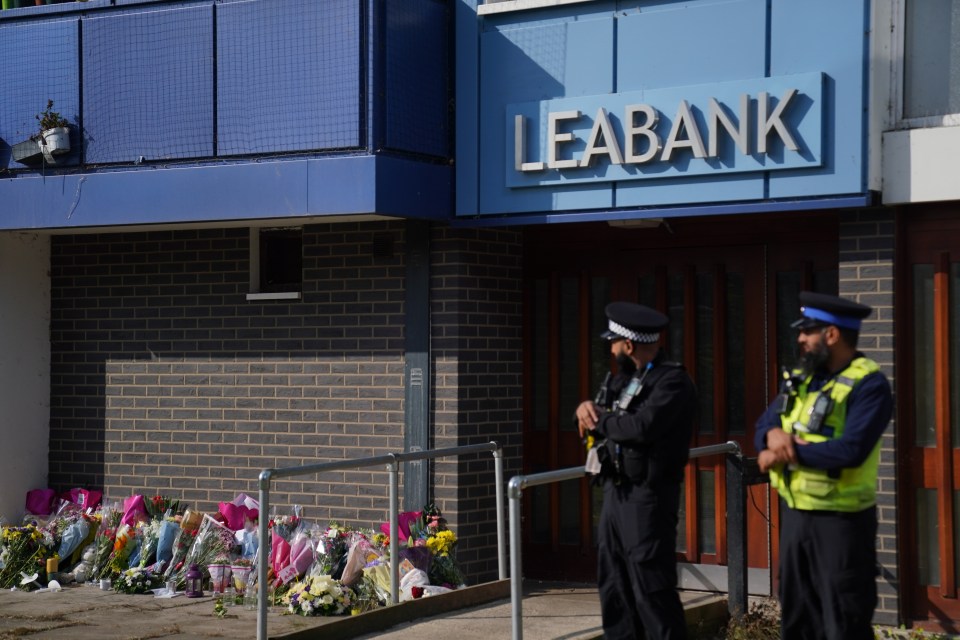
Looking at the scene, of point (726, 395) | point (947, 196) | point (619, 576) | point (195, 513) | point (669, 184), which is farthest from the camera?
point (195, 513)

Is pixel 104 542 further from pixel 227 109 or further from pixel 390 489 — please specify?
pixel 227 109

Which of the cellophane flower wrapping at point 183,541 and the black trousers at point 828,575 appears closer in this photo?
the black trousers at point 828,575

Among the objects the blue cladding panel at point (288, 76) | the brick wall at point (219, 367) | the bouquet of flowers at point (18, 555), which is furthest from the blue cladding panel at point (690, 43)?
the bouquet of flowers at point (18, 555)

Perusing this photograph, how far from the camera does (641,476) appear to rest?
21.6 feet

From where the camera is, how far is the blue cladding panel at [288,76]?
30.5 ft

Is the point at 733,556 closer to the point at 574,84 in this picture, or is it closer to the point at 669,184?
the point at 669,184

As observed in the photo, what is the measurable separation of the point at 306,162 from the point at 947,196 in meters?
4.02

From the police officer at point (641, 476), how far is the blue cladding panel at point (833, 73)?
2.16 metres

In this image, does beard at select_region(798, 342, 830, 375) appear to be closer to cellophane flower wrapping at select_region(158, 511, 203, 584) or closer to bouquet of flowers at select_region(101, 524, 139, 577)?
cellophane flower wrapping at select_region(158, 511, 203, 584)

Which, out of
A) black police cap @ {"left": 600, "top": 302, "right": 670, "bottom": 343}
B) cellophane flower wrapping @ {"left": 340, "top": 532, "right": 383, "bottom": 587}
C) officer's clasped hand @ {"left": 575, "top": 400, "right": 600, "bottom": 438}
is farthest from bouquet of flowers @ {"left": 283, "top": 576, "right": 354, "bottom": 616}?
black police cap @ {"left": 600, "top": 302, "right": 670, "bottom": 343}

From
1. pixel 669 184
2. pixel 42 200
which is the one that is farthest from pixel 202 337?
pixel 669 184

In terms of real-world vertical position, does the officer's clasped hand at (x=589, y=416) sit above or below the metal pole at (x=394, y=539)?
above

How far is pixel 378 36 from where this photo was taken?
925cm

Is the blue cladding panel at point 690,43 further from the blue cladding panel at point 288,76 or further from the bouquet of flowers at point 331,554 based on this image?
the bouquet of flowers at point 331,554
